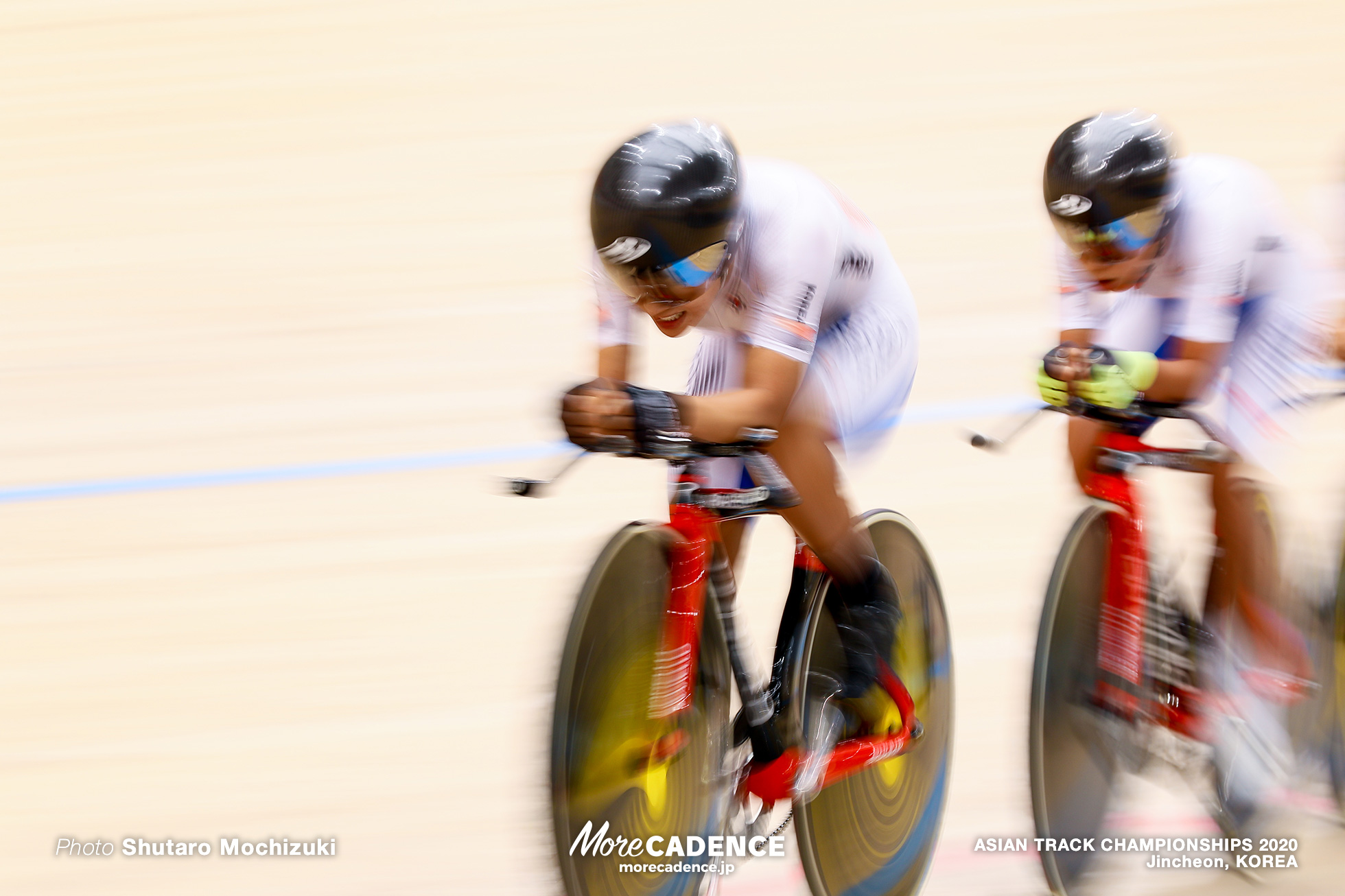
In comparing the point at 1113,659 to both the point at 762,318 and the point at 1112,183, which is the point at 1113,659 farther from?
the point at 762,318

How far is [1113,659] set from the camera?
2387 millimetres

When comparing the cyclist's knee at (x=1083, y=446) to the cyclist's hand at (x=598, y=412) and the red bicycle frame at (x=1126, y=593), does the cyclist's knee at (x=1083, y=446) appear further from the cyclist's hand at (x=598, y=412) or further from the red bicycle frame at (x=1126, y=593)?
the cyclist's hand at (x=598, y=412)

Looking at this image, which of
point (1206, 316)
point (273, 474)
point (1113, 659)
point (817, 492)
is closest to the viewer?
point (817, 492)

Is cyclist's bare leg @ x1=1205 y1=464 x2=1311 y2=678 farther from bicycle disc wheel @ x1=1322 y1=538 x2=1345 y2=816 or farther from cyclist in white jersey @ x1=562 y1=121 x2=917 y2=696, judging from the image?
cyclist in white jersey @ x1=562 y1=121 x2=917 y2=696

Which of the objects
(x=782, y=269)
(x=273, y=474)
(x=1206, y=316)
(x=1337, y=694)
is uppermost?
(x=782, y=269)

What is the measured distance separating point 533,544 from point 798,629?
207cm

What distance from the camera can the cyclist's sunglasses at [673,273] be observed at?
1930mm

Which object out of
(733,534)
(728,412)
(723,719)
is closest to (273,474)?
(733,534)

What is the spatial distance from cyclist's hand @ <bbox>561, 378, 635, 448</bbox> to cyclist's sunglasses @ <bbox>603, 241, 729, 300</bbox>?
239 millimetres

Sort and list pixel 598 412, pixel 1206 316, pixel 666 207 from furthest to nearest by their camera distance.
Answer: pixel 1206 316 → pixel 666 207 → pixel 598 412

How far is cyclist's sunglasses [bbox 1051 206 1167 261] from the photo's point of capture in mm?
2250

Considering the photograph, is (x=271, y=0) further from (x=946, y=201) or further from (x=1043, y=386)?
(x=1043, y=386)

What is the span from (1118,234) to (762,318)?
0.65 meters

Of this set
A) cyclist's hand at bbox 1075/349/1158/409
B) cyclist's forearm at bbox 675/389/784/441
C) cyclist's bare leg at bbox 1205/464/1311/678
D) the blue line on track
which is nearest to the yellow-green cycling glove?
cyclist's hand at bbox 1075/349/1158/409
